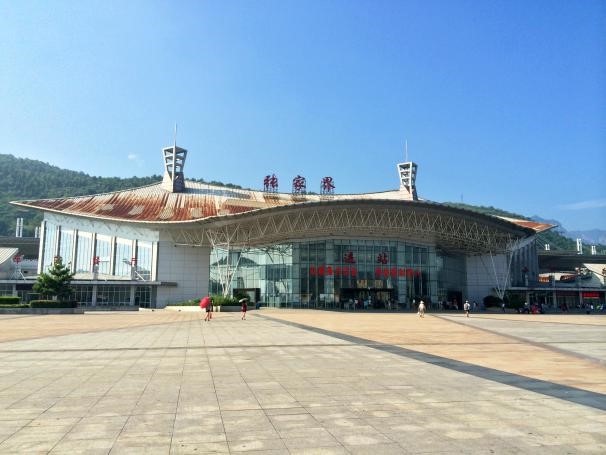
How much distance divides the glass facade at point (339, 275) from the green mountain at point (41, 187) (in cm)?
8413

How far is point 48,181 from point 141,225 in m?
128

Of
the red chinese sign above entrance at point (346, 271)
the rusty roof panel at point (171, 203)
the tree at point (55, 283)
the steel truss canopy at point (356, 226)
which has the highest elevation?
the rusty roof panel at point (171, 203)

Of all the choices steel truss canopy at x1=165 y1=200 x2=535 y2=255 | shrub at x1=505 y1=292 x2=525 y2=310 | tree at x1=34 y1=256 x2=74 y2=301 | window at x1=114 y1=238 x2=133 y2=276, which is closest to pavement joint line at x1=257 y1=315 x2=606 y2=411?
steel truss canopy at x1=165 y1=200 x2=535 y2=255

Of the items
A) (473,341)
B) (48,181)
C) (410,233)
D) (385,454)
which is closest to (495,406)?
(385,454)

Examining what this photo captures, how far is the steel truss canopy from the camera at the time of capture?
4666cm

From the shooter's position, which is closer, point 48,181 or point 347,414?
point 347,414

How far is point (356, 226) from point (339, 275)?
8070mm

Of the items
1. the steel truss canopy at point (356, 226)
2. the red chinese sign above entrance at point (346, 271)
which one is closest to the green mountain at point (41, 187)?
the steel truss canopy at point (356, 226)

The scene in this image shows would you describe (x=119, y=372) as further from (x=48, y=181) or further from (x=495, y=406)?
(x=48, y=181)

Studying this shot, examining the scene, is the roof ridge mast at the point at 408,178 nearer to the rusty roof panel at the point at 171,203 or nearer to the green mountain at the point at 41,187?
the rusty roof panel at the point at 171,203

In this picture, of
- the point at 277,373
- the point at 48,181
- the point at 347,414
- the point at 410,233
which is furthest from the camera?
the point at 48,181

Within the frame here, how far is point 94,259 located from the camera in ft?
195

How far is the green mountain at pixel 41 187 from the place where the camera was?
458 ft

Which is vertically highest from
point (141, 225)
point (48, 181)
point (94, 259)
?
point (48, 181)
